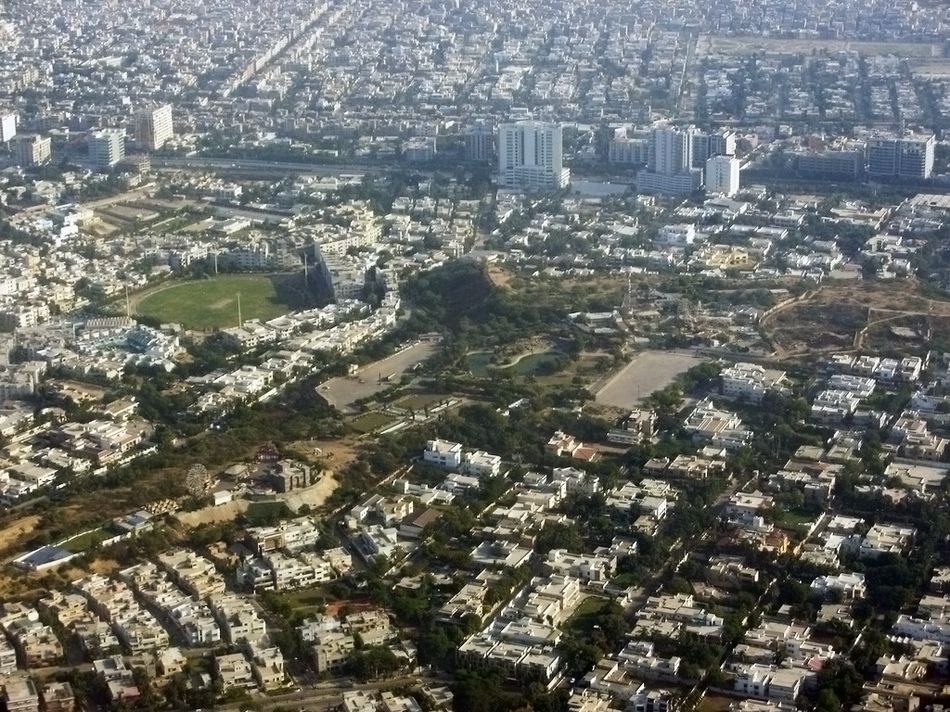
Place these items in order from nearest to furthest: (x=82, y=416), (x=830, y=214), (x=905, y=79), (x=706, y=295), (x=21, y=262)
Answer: (x=82, y=416) → (x=706, y=295) → (x=21, y=262) → (x=830, y=214) → (x=905, y=79)

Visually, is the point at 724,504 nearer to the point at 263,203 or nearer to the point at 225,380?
the point at 225,380

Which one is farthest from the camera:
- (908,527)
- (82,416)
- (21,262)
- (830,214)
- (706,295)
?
(830,214)

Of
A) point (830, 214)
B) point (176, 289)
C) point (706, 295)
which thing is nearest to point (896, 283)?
point (706, 295)

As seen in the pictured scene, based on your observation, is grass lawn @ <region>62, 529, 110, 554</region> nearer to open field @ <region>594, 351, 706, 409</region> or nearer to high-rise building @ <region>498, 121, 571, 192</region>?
open field @ <region>594, 351, 706, 409</region>

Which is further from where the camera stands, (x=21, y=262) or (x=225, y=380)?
(x=21, y=262)

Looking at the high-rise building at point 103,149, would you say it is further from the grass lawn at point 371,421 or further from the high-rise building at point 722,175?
the grass lawn at point 371,421

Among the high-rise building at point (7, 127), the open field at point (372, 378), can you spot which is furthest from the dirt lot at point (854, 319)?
the high-rise building at point (7, 127)

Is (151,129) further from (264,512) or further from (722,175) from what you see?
(264,512)
